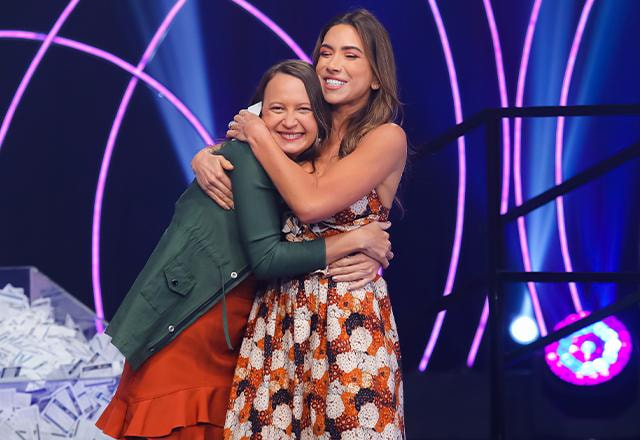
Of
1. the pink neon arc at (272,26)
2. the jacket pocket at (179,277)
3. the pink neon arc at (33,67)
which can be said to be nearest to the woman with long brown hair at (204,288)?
the jacket pocket at (179,277)

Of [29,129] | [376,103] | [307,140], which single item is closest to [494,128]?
[376,103]


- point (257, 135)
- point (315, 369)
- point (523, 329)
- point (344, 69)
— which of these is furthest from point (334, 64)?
point (523, 329)

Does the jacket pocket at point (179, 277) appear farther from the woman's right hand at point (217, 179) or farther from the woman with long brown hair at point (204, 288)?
the woman's right hand at point (217, 179)

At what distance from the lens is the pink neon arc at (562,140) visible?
461 centimetres

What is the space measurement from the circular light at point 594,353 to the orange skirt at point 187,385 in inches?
76.1

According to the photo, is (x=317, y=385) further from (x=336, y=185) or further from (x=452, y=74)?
(x=452, y=74)

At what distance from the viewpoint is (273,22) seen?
4.70m

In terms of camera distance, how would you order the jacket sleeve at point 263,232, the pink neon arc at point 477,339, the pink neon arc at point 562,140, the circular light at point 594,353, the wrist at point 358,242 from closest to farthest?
the jacket sleeve at point 263,232 < the wrist at point 358,242 < the circular light at point 594,353 < the pink neon arc at point 562,140 < the pink neon arc at point 477,339

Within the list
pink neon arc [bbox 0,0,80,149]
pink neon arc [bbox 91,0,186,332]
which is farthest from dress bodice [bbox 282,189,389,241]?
pink neon arc [bbox 0,0,80,149]

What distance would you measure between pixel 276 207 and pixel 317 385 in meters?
0.45

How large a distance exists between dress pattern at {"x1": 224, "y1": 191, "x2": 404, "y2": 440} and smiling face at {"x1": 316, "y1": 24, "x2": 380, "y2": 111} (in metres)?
0.39

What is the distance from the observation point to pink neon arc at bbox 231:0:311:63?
15.2 ft

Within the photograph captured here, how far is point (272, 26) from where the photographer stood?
4676 mm

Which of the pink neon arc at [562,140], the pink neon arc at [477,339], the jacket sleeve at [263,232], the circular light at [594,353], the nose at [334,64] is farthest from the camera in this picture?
the pink neon arc at [477,339]
